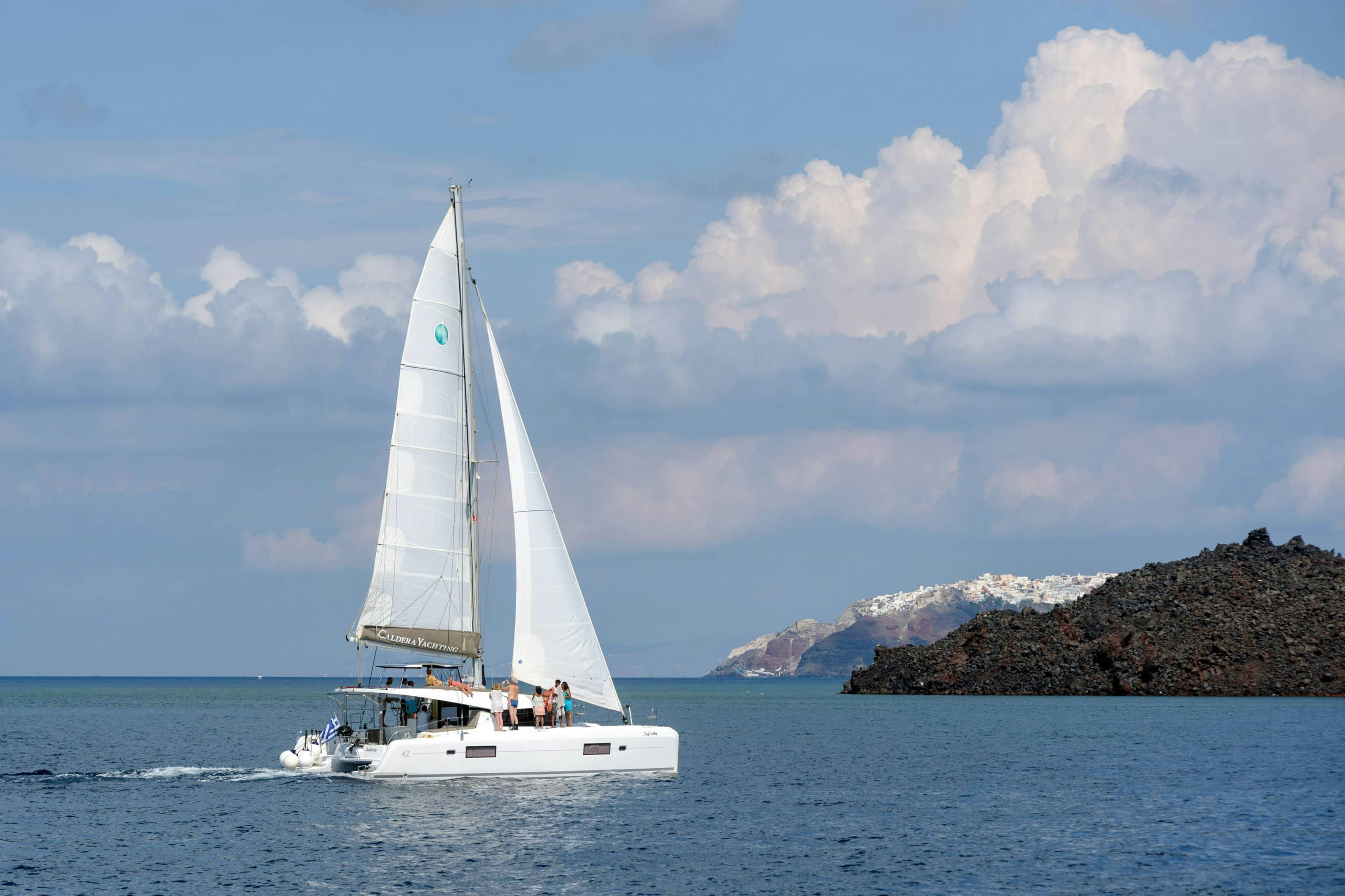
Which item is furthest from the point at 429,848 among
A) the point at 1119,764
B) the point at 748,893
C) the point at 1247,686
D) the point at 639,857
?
the point at 1247,686

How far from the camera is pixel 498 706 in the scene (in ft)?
143

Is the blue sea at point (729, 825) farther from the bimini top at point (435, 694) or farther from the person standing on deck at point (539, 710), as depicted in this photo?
the bimini top at point (435, 694)

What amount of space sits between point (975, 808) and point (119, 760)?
43.6m

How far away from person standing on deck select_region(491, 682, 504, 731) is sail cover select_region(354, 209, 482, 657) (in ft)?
7.95

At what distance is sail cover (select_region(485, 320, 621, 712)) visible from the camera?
151 ft

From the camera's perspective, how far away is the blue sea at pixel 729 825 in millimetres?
32625

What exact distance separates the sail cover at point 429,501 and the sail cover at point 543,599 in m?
1.63

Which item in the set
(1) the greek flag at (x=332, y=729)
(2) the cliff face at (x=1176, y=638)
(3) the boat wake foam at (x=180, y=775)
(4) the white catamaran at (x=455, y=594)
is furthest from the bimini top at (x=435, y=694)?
(2) the cliff face at (x=1176, y=638)

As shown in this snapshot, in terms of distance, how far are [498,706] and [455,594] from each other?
423 centimetres

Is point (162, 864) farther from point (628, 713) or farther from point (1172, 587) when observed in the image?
point (1172, 587)

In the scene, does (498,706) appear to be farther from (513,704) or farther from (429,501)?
(429,501)

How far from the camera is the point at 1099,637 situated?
486 feet

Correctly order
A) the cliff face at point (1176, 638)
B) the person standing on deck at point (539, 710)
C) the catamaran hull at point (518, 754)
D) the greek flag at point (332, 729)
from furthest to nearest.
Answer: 1. the cliff face at point (1176, 638)
2. the greek flag at point (332, 729)
3. the person standing on deck at point (539, 710)
4. the catamaran hull at point (518, 754)

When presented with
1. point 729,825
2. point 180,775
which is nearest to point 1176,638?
point 180,775
